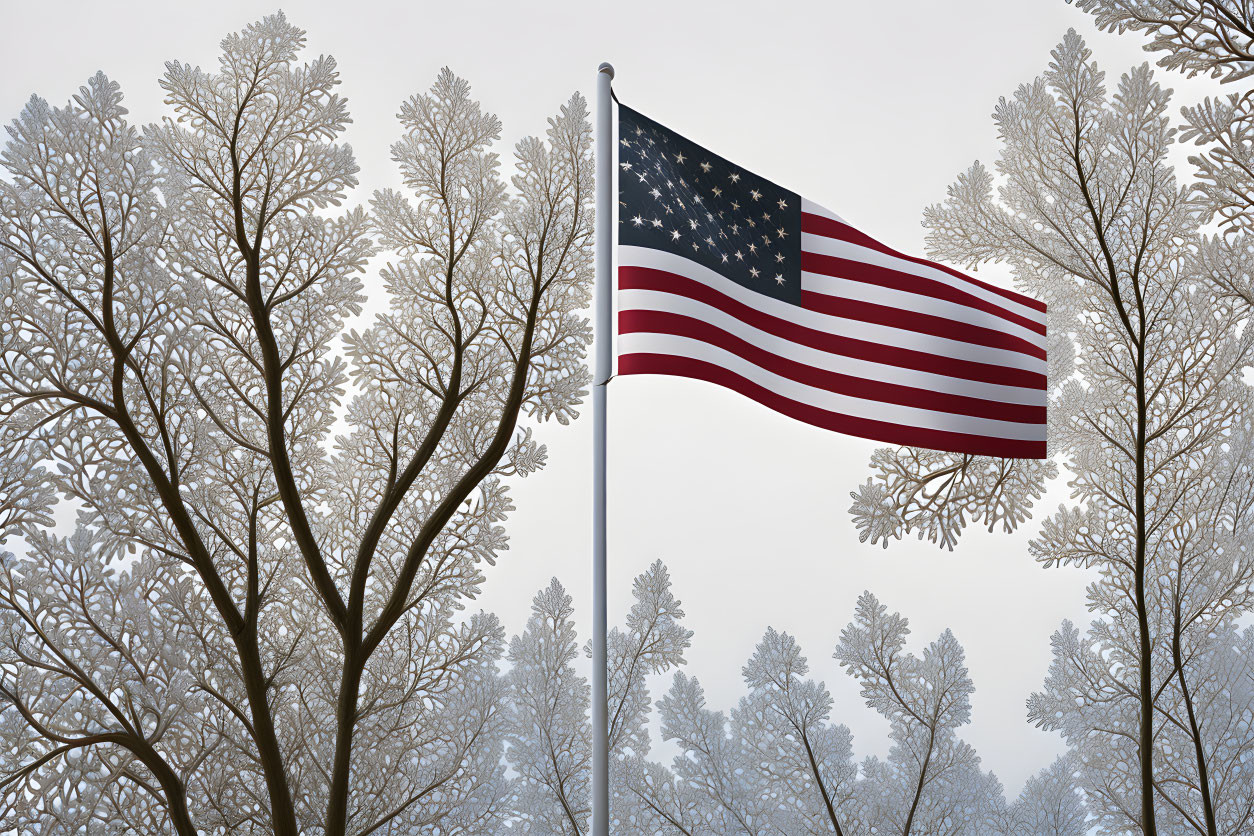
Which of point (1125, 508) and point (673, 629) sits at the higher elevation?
point (1125, 508)

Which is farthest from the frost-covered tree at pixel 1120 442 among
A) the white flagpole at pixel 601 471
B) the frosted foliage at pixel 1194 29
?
the white flagpole at pixel 601 471

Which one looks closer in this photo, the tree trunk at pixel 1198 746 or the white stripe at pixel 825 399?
the white stripe at pixel 825 399

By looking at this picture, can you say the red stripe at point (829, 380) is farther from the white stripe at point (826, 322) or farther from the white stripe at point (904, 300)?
the white stripe at point (904, 300)

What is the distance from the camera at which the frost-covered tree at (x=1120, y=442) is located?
268 centimetres

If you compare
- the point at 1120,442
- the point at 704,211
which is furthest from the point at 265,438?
the point at 1120,442

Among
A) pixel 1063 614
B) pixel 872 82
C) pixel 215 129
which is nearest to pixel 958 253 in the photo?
pixel 872 82

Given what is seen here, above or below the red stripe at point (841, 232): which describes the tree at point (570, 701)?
below

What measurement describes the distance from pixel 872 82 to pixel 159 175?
2.09m

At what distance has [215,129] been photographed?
2420 mm

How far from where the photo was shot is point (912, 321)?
89.3 inches

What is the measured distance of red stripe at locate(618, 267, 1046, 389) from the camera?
1.88 m

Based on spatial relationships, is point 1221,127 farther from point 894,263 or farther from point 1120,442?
point 894,263

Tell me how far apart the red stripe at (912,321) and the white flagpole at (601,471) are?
512mm

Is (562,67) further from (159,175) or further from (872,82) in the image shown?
(159,175)
